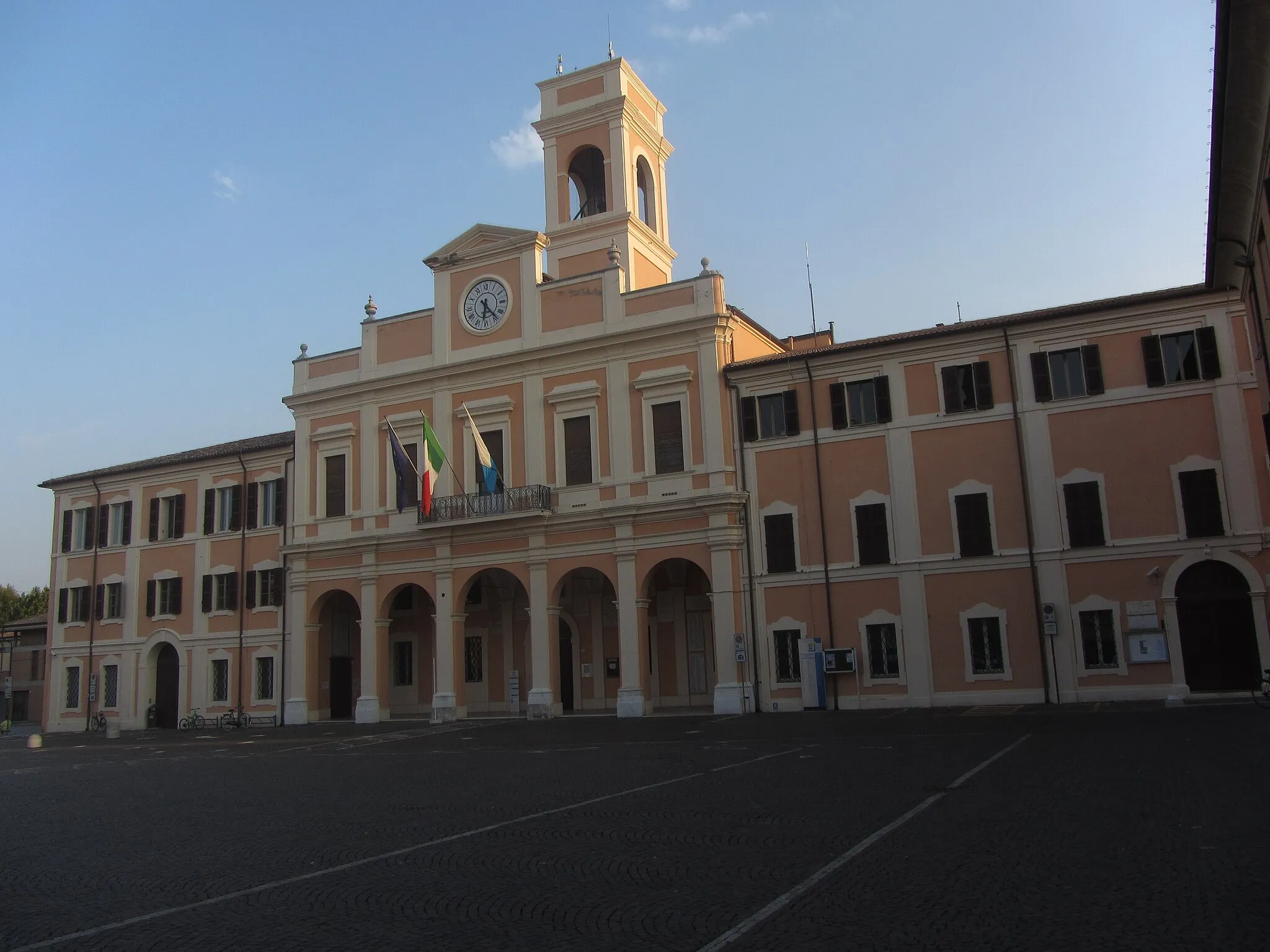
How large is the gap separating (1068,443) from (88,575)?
35.7 metres

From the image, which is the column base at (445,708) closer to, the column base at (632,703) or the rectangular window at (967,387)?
the column base at (632,703)

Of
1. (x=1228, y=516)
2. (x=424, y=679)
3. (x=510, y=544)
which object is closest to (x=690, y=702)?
(x=510, y=544)

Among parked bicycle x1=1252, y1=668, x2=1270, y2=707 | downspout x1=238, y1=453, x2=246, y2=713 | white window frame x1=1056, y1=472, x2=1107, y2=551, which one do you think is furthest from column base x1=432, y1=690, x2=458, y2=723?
parked bicycle x1=1252, y1=668, x2=1270, y2=707

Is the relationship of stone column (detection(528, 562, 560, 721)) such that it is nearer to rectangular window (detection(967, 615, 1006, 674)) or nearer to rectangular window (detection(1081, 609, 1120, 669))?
rectangular window (detection(967, 615, 1006, 674))

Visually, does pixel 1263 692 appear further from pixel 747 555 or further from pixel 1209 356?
pixel 747 555

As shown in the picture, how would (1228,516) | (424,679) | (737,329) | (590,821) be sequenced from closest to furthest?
(590,821) → (1228,516) → (737,329) → (424,679)

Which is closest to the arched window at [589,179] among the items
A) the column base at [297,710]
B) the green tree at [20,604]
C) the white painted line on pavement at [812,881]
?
the column base at [297,710]

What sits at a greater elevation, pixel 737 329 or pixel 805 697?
pixel 737 329

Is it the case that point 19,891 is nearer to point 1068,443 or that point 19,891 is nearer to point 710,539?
point 710,539

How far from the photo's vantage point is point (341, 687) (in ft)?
120

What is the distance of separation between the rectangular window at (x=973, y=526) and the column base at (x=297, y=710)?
2123cm

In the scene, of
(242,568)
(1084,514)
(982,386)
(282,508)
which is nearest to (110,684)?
(242,568)

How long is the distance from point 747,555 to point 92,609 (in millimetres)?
26619

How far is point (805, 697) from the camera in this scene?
28.2 meters
